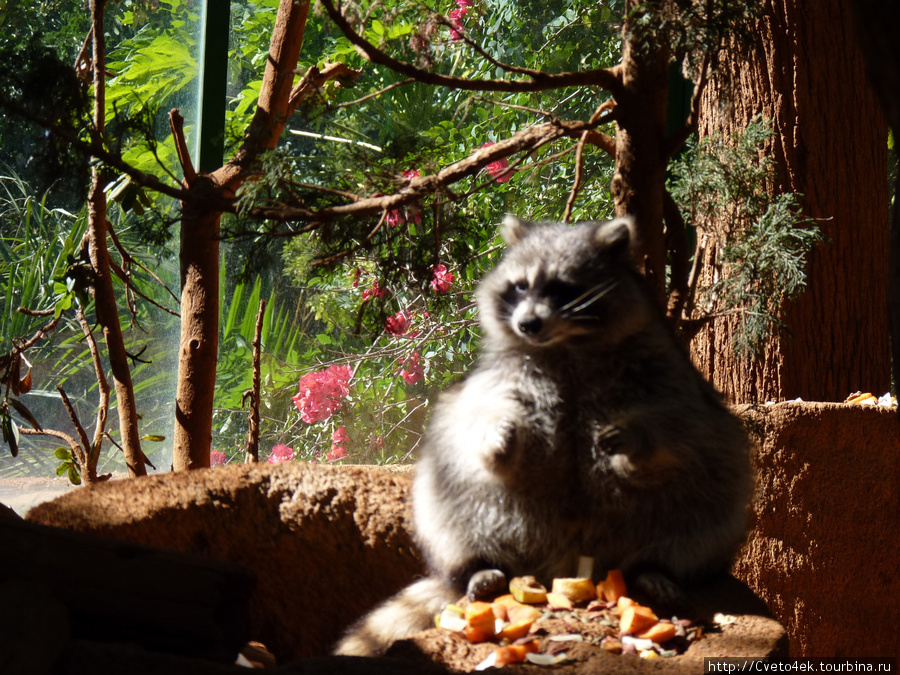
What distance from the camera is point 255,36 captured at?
434cm

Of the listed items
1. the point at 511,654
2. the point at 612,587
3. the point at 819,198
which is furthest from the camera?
the point at 819,198

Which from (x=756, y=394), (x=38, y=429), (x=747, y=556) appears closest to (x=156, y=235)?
(x=38, y=429)

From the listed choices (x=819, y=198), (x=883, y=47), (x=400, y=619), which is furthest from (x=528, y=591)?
(x=819, y=198)

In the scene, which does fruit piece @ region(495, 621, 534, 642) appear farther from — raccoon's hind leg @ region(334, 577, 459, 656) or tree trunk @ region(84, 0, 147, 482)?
tree trunk @ region(84, 0, 147, 482)

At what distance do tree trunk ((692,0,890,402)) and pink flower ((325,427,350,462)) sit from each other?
2134 mm

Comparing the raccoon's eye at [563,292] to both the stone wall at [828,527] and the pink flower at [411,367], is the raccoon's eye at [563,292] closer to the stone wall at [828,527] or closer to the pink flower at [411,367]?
the stone wall at [828,527]

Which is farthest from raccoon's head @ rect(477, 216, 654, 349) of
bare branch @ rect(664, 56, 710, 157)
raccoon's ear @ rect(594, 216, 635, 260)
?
bare branch @ rect(664, 56, 710, 157)

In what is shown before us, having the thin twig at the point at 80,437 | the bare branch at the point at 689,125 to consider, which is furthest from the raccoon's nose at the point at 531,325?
the thin twig at the point at 80,437

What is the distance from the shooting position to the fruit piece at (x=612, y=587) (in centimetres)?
178

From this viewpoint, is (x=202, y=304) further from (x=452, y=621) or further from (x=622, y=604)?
(x=622, y=604)

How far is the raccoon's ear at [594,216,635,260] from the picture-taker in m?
1.97

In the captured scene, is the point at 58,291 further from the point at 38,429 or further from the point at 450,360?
the point at 450,360

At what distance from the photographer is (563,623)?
1.70 meters

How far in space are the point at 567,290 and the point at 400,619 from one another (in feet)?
3.15
